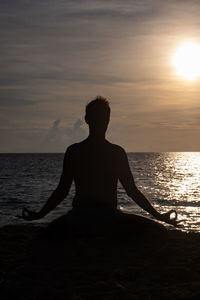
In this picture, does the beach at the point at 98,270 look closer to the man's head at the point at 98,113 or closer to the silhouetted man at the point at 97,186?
the silhouetted man at the point at 97,186

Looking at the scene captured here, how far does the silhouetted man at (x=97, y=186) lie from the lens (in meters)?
5.92

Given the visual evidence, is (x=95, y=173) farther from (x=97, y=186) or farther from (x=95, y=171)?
(x=97, y=186)

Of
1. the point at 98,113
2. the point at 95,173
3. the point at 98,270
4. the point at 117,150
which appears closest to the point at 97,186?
the point at 95,173

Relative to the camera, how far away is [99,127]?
6.19 m

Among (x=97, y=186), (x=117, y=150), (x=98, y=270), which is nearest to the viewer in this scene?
(x=98, y=270)

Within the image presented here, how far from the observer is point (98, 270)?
5.41m

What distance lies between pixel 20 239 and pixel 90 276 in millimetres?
2905

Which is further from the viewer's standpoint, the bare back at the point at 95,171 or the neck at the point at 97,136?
the neck at the point at 97,136

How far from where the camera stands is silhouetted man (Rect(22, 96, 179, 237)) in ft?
19.4

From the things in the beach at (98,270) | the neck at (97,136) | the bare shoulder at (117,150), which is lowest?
the beach at (98,270)

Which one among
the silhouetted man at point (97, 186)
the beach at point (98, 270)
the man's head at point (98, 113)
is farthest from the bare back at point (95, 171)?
the beach at point (98, 270)

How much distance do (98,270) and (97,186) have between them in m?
1.26

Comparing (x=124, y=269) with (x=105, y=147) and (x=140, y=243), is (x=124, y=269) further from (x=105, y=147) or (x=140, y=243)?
(x=105, y=147)

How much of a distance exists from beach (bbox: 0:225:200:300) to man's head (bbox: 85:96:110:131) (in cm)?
175
